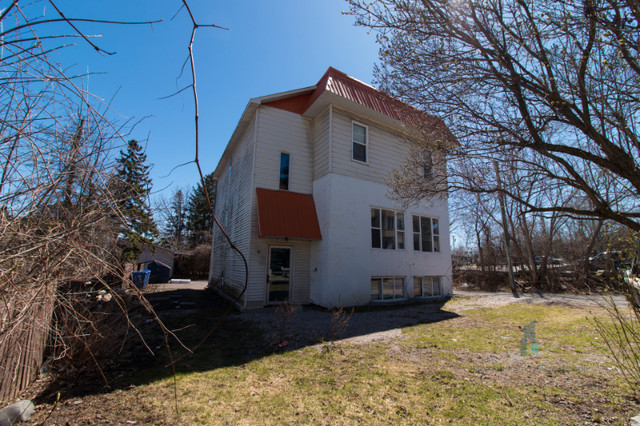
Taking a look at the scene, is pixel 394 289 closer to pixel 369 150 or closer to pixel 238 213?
pixel 369 150

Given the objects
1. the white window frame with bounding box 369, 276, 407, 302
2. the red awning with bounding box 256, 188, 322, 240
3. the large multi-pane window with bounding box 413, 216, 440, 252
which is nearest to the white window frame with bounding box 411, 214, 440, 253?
the large multi-pane window with bounding box 413, 216, 440, 252

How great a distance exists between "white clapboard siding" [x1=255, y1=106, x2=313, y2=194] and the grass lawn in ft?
22.3

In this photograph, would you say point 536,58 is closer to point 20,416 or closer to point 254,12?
point 254,12

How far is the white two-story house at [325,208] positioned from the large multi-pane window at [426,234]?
74 millimetres

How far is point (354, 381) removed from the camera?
163 inches

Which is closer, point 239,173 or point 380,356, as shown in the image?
point 380,356

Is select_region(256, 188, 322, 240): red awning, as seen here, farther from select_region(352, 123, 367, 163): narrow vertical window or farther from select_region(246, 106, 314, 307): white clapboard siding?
select_region(352, 123, 367, 163): narrow vertical window

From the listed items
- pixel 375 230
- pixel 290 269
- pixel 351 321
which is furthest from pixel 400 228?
pixel 351 321

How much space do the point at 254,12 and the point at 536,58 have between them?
14.9 ft

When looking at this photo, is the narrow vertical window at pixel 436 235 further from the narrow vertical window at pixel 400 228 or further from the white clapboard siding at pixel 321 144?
the white clapboard siding at pixel 321 144

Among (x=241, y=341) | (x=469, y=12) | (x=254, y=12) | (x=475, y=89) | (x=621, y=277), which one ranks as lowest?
(x=241, y=341)

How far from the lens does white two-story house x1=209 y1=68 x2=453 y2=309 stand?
10.5 m

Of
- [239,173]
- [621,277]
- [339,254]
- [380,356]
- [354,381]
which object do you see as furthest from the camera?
[239,173]

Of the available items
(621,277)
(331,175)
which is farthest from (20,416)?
(331,175)
